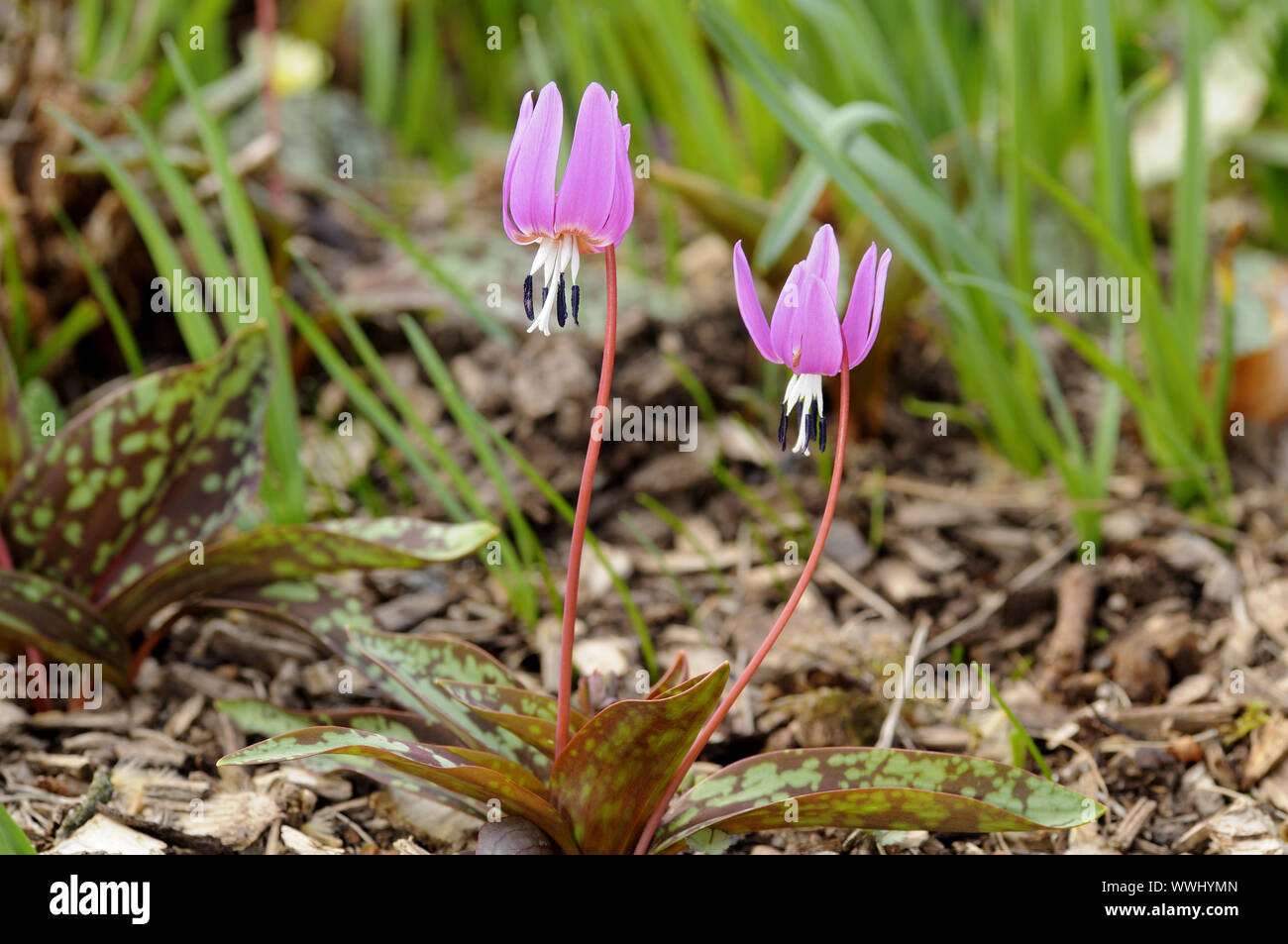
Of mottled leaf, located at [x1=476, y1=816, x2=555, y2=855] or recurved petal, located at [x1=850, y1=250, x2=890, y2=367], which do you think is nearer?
recurved petal, located at [x1=850, y1=250, x2=890, y2=367]

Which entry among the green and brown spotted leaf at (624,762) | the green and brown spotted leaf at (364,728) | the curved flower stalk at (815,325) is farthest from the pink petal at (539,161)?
the green and brown spotted leaf at (364,728)

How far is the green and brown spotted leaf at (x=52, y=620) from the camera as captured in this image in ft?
4.32

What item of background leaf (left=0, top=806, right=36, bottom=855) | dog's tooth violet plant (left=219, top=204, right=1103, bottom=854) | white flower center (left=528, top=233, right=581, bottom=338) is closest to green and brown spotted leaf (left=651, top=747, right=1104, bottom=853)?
dog's tooth violet plant (left=219, top=204, right=1103, bottom=854)

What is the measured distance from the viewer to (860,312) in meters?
0.95

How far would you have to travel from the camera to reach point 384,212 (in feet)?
9.37

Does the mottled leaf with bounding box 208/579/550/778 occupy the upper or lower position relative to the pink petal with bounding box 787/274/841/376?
lower

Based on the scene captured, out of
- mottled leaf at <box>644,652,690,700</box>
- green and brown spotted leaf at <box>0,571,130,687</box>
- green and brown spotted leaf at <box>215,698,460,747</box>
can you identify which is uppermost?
green and brown spotted leaf at <box>0,571,130,687</box>

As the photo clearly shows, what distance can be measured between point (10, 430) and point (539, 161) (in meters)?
0.98

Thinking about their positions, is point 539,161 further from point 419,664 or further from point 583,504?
point 419,664

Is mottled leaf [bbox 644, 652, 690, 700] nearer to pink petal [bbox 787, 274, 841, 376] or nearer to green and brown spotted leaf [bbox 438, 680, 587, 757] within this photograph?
green and brown spotted leaf [bbox 438, 680, 587, 757]

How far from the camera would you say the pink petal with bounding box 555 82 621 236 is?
873 millimetres

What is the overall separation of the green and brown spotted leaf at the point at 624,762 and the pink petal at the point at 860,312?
11.8 inches

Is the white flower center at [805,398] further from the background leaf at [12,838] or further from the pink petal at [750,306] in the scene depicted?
the background leaf at [12,838]

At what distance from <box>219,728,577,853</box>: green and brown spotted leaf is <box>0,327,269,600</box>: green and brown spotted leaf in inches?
21.2
